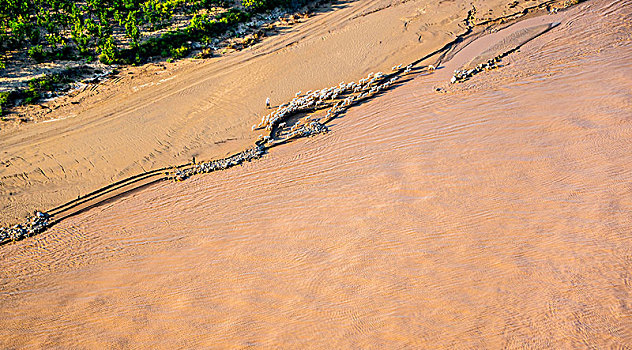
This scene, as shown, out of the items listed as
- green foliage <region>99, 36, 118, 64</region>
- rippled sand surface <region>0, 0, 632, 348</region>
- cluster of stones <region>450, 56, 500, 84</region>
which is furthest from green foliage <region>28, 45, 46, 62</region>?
cluster of stones <region>450, 56, 500, 84</region>

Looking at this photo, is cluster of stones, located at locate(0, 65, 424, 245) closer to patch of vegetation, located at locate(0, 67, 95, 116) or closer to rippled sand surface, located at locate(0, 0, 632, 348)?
rippled sand surface, located at locate(0, 0, 632, 348)

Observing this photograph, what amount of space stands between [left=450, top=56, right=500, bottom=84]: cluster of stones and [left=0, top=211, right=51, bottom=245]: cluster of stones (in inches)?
485

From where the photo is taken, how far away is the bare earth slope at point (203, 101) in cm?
1141

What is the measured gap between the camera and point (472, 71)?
14102 millimetres

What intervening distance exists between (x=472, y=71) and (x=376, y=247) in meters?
8.14

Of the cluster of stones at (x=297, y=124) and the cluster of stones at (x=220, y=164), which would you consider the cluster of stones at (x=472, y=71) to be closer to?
the cluster of stones at (x=297, y=124)

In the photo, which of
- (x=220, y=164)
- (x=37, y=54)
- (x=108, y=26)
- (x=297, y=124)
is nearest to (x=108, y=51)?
(x=108, y=26)

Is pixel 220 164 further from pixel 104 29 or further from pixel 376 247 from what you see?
pixel 104 29

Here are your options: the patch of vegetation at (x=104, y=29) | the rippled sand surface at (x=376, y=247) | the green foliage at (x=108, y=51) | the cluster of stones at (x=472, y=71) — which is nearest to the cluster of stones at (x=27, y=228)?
the rippled sand surface at (x=376, y=247)

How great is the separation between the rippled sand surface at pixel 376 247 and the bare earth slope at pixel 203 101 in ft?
4.82

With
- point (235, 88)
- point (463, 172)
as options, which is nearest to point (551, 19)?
point (463, 172)

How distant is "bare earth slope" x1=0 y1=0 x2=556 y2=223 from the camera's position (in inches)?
449

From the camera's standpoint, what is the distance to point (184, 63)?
15.2 m

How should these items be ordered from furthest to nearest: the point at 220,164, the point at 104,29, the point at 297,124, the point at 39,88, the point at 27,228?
the point at 104,29
the point at 39,88
the point at 297,124
the point at 220,164
the point at 27,228
